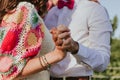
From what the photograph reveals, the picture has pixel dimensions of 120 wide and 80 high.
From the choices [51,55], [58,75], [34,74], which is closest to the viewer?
[51,55]

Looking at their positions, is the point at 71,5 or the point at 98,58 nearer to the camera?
the point at 98,58

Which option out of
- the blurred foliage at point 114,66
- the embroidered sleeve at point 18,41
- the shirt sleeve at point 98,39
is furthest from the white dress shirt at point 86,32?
the blurred foliage at point 114,66

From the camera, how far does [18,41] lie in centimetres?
232

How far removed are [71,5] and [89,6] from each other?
12 cm

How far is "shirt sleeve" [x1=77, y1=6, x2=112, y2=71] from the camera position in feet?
8.39

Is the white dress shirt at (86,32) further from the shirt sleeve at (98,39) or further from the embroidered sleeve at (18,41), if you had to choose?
the embroidered sleeve at (18,41)

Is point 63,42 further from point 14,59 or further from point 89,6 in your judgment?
point 89,6

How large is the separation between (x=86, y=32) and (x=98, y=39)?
107 mm

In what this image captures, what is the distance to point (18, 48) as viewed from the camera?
2316mm

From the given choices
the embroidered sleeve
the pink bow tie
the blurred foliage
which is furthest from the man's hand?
the blurred foliage

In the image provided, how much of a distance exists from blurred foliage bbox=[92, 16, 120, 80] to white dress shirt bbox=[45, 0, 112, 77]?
8.71 meters

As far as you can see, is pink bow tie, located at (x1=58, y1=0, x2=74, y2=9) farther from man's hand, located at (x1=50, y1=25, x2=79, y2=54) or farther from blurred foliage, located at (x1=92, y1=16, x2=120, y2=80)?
blurred foliage, located at (x1=92, y1=16, x2=120, y2=80)

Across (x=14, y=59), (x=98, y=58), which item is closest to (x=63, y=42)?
(x=14, y=59)

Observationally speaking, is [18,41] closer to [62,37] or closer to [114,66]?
[62,37]
